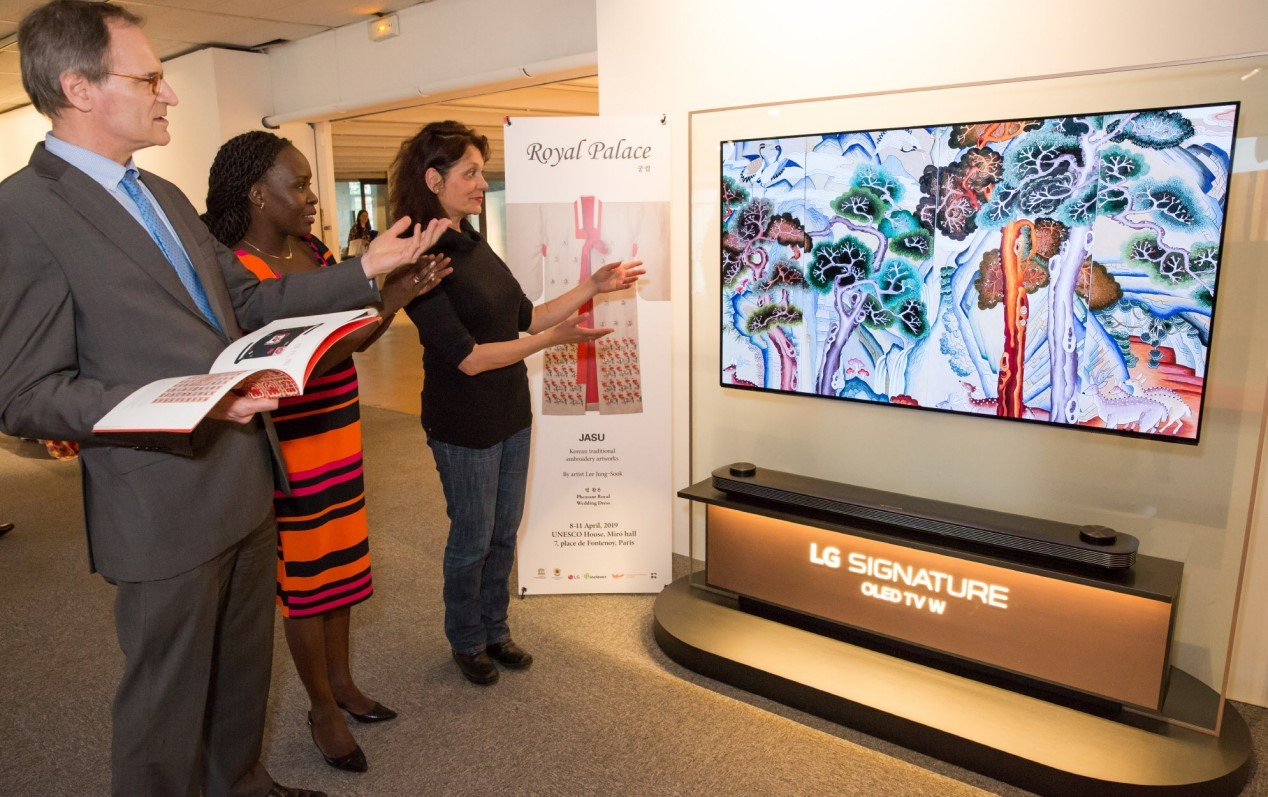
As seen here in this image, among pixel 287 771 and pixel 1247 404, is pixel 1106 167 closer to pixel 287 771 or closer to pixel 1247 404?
pixel 1247 404

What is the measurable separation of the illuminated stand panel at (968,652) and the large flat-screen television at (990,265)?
50cm

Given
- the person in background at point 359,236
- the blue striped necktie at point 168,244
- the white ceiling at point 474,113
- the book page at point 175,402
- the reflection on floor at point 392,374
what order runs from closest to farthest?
the book page at point 175,402, the blue striped necktie at point 168,244, the reflection on floor at point 392,374, the white ceiling at point 474,113, the person in background at point 359,236

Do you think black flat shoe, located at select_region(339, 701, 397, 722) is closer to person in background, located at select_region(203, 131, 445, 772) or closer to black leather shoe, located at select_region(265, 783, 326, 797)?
person in background, located at select_region(203, 131, 445, 772)

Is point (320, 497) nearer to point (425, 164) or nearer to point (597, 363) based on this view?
point (425, 164)

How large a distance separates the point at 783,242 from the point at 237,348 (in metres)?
2.01

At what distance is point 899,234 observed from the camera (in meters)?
2.77

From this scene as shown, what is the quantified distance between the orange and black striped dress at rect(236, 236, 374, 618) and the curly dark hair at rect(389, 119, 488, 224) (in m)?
0.30

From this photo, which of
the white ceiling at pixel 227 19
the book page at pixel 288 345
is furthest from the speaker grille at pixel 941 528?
the white ceiling at pixel 227 19

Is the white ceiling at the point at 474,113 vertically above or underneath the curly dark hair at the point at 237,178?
above

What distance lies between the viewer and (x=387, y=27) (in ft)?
19.1

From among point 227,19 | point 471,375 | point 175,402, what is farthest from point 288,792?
point 227,19

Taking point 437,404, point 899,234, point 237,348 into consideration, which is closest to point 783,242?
point 899,234

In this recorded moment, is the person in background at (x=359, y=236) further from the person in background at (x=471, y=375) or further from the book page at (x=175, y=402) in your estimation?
the book page at (x=175, y=402)

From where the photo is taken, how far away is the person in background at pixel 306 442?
2154mm
